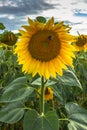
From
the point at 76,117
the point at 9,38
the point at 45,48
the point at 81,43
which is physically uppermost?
the point at 45,48

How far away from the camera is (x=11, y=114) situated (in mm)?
1768

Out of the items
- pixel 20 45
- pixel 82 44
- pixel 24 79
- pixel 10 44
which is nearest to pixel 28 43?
pixel 20 45

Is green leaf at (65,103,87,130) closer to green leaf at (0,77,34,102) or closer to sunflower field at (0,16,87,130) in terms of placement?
sunflower field at (0,16,87,130)

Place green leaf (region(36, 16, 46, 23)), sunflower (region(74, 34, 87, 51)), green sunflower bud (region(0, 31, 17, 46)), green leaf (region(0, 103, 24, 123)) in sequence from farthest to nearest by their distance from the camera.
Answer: sunflower (region(74, 34, 87, 51)), green sunflower bud (region(0, 31, 17, 46)), green leaf (region(36, 16, 46, 23)), green leaf (region(0, 103, 24, 123))

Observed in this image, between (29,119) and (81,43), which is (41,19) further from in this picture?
(81,43)

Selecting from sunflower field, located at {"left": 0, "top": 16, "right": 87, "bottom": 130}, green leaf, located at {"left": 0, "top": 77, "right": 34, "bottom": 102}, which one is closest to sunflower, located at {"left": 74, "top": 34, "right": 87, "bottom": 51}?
sunflower field, located at {"left": 0, "top": 16, "right": 87, "bottom": 130}

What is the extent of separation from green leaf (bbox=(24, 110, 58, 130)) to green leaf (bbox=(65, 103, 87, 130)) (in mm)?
118

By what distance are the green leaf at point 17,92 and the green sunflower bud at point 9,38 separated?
1.24 metres

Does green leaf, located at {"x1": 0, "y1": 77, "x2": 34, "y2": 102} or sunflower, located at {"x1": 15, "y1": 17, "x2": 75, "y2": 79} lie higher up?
sunflower, located at {"x1": 15, "y1": 17, "x2": 75, "y2": 79}

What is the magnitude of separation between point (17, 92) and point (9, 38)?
136 centimetres

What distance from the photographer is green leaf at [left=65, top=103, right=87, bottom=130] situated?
175 centimetres

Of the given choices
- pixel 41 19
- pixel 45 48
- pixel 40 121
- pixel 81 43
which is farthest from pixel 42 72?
pixel 81 43

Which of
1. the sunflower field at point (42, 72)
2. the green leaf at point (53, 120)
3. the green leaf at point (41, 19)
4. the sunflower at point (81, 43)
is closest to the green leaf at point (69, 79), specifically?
the sunflower field at point (42, 72)

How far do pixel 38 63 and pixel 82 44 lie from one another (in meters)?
1.93
